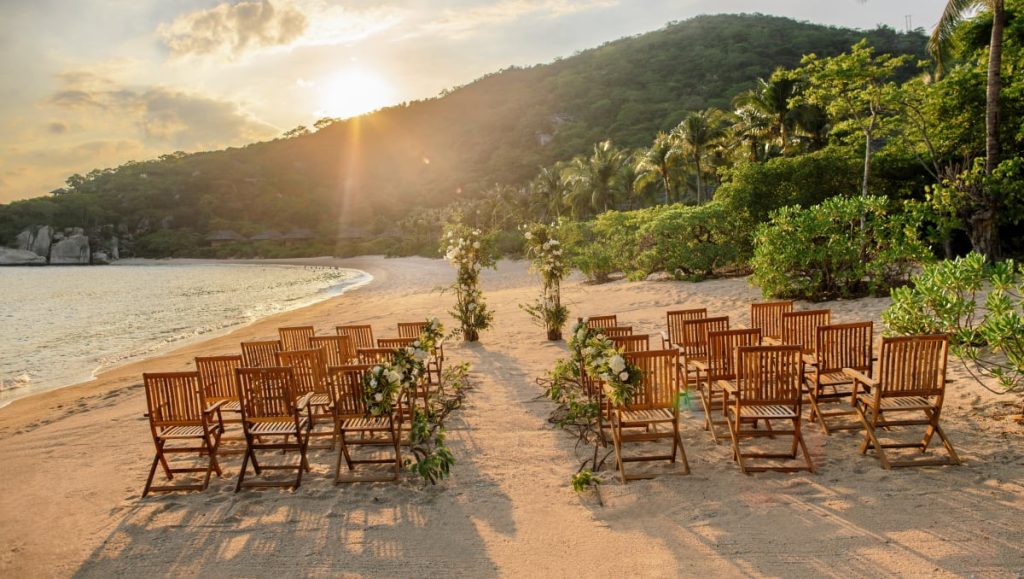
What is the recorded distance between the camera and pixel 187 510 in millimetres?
4922

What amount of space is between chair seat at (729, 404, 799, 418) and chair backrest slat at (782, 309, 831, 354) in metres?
1.82

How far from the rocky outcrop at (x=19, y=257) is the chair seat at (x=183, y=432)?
11356cm

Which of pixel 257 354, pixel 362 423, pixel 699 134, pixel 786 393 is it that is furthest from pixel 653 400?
pixel 699 134

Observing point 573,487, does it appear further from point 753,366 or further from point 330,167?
point 330,167

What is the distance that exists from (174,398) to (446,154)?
4531 inches

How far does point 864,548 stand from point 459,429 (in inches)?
162

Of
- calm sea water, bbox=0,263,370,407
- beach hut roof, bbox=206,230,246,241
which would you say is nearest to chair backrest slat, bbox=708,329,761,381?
calm sea water, bbox=0,263,370,407

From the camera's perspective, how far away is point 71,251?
93438mm

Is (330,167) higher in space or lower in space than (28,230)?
higher

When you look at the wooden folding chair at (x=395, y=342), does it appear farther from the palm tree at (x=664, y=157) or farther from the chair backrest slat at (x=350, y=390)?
the palm tree at (x=664, y=157)

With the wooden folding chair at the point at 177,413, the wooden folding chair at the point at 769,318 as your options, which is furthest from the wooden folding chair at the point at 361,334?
the wooden folding chair at the point at 769,318

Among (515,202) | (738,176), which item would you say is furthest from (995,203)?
(515,202)

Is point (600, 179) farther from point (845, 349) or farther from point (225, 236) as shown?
point (225, 236)

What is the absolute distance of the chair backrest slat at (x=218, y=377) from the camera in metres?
6.07
